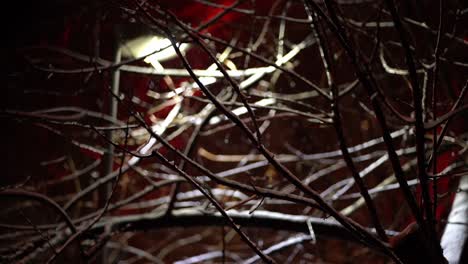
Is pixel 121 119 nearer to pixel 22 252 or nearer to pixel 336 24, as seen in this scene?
pixel 22 252

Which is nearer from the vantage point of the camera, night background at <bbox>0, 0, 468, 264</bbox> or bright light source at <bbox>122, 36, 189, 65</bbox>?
night background at <bbox>0, 0, 468, 264</bbox>

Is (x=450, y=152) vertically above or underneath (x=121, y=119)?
underneath

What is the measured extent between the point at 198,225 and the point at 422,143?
109 inches

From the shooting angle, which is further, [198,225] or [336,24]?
[198,225]

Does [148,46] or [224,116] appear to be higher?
[148,46]

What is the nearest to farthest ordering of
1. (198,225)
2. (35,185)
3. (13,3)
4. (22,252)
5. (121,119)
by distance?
(22,252)
(198,225)
(121,119)
(35,185)
(13,3)

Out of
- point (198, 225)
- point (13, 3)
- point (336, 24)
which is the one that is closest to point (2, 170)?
point (13, 3)

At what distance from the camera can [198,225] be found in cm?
439

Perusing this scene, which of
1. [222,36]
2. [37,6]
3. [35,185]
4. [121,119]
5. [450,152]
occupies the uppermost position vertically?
[37,6]

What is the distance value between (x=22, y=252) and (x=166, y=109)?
130 inches

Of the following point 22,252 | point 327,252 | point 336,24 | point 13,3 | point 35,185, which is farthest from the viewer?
point 327,252

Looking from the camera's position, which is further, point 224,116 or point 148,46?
point 224,116

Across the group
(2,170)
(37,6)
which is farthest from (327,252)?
(37,6)

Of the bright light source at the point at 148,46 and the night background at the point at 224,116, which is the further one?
the bright light source at the point at 148,46
